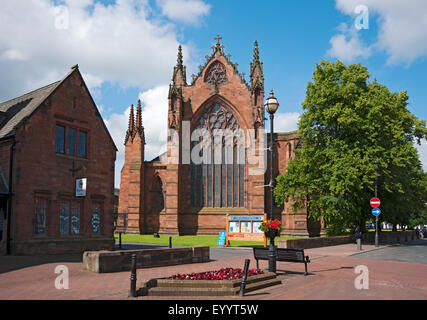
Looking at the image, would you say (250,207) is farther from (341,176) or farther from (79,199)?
(79,199)

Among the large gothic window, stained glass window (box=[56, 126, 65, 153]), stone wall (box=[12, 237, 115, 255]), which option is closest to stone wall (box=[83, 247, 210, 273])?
stone wall (box=[12, 237, 115, 255])

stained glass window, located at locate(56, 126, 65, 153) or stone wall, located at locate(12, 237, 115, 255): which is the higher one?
stained glass window, located at locate(56, 126, 65, 153)

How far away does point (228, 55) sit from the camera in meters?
45.9

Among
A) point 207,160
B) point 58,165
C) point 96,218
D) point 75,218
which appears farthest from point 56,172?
point 207,160

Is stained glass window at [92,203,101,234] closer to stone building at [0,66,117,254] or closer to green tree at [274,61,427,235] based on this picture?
stone building at [0,66,117,254]

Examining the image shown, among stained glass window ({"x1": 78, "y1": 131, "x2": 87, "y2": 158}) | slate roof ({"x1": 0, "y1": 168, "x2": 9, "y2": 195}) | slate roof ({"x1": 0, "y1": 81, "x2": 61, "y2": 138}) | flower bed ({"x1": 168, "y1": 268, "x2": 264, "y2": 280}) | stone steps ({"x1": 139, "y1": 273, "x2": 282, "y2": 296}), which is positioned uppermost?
slate roof ({"x1": 0, "y1": 81, "x2": 61, "y2": 138})

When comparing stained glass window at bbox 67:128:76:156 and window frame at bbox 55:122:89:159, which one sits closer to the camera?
window frame at bbox 55:122:89:159

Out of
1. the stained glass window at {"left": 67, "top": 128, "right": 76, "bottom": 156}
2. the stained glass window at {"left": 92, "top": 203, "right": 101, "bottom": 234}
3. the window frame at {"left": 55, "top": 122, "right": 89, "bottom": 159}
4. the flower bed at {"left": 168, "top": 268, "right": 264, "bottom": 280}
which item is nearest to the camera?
the flower bed at {"left": 168, "top": 268, "right": 264, "bottom": 280}

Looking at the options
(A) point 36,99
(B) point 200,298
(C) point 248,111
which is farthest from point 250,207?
(B) point 200,298

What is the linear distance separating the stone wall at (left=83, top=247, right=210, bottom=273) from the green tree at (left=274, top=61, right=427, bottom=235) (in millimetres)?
15368

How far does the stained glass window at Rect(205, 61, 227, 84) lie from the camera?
45.2m

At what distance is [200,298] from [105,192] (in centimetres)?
1510
